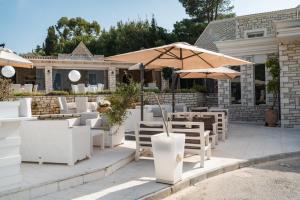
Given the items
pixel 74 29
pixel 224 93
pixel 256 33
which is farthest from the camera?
pixel 74 29

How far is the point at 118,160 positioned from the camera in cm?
638

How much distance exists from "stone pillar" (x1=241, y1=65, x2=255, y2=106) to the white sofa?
10206 millimetres

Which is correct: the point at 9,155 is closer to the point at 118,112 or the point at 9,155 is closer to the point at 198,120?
the point at 118,112

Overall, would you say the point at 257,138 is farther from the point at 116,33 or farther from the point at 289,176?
the point at 116,33

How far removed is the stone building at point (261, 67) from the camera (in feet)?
40.7

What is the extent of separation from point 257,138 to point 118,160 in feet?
16.8

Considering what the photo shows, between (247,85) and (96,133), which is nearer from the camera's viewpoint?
(96,133)

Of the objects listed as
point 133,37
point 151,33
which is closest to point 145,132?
point 151,33

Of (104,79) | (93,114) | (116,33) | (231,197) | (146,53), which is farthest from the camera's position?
(116,33)

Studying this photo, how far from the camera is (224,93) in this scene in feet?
50.9

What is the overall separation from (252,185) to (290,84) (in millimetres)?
8057

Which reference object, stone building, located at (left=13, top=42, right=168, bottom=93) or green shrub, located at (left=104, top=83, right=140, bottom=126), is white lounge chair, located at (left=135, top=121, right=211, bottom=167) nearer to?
green shrub, located at (left=104, top=83, right=140, bottom=126)

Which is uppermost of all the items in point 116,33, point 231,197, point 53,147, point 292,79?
point 116,33

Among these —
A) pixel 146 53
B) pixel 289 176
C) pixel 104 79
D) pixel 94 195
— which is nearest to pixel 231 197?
pixel 289 176
